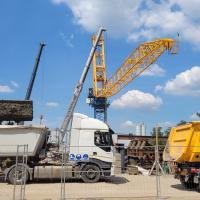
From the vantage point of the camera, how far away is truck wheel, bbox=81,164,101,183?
21594 mm

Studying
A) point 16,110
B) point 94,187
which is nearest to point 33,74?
point 16,110

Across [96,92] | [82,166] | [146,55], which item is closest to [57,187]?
[82,166]

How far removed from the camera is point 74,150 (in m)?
21.8

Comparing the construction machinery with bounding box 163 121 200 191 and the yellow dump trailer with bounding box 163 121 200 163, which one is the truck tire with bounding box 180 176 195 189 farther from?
the yellow dump trailer with bounding box 163 121 200 163

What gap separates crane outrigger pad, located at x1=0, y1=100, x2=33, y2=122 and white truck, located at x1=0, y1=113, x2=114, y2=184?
361cm

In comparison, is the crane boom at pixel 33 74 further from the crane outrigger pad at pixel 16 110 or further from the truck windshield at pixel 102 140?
the truck windshield at pixel 102 140

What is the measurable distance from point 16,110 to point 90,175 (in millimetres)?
6520

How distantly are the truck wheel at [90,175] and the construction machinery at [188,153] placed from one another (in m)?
4.69

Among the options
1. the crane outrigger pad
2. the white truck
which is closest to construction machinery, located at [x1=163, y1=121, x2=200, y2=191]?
the white truck

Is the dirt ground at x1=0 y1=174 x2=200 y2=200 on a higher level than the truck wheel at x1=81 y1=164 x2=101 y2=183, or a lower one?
lower

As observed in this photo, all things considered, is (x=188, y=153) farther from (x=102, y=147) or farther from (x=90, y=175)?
(x=90, y=175)

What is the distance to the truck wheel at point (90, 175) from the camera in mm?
21594

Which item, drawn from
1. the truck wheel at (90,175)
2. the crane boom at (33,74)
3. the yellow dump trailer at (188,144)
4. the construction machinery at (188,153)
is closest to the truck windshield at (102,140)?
the truck wheel at (90,175)

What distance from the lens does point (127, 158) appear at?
35094mm
